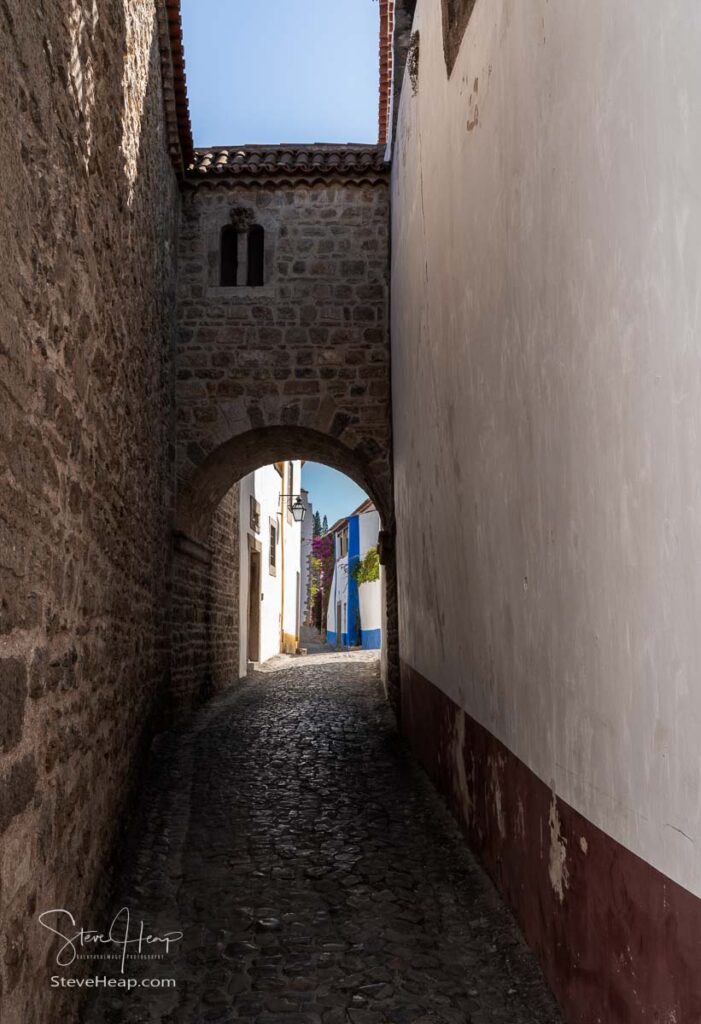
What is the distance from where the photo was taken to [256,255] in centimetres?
962

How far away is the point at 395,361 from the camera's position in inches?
341

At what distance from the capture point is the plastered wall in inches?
72.2

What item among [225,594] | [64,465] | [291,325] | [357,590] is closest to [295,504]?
[357,590]

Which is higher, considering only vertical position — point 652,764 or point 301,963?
point 652,764

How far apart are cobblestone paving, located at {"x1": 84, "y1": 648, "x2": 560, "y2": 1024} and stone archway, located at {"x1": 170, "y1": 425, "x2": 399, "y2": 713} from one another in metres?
1.90

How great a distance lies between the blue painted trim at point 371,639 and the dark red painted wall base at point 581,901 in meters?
21.0

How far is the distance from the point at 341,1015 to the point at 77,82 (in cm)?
367

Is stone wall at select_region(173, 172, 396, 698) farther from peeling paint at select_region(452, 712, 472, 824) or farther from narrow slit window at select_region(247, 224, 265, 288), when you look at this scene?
peeling paint at select_region(452, 712, 472, 824)

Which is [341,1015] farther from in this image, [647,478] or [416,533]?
[416,533]

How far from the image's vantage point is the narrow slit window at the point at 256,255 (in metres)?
9.57

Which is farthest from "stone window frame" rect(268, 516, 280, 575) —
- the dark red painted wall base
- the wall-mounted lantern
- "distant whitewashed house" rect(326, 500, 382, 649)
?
the dark red painted wall base

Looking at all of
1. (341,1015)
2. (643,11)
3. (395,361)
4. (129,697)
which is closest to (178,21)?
(395,361)

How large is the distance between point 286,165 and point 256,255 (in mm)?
954

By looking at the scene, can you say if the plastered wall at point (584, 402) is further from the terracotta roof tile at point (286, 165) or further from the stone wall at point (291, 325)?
the terracotta roof tile at point (286, 165)
